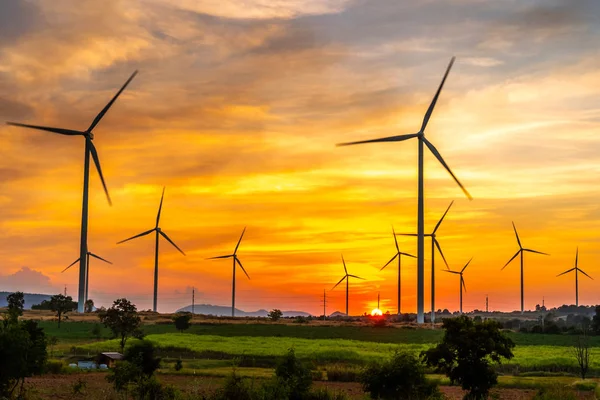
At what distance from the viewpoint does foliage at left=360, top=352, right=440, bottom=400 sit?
50.4 metres

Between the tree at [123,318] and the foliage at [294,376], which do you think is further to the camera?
the tree at [123,318]

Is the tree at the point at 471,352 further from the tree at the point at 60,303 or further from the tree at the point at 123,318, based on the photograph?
the tree at the point at 60,303

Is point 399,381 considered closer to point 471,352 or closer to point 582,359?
point 471,352

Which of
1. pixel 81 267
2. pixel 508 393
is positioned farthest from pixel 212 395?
pixel 81 267

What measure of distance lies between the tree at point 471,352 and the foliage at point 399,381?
9.43 ft

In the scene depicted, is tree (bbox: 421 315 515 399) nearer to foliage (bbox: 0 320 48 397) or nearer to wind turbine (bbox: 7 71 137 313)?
foliage (bbox: 0 320 48 397)

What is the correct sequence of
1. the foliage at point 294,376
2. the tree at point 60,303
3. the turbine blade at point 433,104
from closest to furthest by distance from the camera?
the foliage at point 294,376 → the turbine blade at point 433,104 → the tree at point 60,303

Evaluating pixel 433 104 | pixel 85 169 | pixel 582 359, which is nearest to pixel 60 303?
pixel 85 169

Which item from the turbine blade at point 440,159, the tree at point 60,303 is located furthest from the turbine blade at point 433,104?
the tree at point 60,303

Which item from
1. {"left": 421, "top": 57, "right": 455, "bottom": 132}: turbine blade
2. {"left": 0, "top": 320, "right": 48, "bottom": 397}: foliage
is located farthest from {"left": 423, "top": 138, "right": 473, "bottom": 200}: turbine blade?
{"left": 0, "top": 320, "right": 48, "bottom": 397}: foliage

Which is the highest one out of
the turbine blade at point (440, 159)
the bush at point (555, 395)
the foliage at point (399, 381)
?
the turbine blade at point (440, 159)

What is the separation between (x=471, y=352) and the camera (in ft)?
178

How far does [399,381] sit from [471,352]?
650cm

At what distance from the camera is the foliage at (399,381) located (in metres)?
50.4
